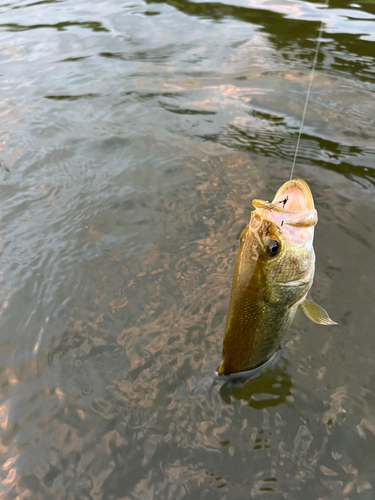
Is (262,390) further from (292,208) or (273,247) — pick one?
(292,208)

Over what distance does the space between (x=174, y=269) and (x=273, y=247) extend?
5.31 feet

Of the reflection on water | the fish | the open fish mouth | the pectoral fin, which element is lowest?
the reflection on water

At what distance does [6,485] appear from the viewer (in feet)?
8.21

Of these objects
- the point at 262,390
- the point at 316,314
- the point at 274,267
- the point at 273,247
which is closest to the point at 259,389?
the point at 262,390

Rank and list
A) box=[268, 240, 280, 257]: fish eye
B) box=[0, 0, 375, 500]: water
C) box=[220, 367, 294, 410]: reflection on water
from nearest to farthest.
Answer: box=[268, 240, 280, 257]: fish eye → box=[0, 0, 375, 500]: water → box=[220, 367, 294, 410]: reflection on water

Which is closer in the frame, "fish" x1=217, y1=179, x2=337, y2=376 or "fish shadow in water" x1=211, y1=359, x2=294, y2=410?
"fish" x1=217, y1=179, x2=337, y2=376

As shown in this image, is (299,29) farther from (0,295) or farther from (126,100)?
(0,295)

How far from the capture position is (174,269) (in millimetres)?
3701

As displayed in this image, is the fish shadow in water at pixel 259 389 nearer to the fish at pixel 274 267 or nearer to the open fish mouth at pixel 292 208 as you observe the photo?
the fish at pixel 274 267

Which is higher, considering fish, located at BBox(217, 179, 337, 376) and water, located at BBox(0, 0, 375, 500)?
fish, located at BBox(217, 179, 337, 376)

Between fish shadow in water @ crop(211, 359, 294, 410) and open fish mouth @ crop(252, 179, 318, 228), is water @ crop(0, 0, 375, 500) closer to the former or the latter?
fish shadow in water @ crop(211, 359, 294, 410)

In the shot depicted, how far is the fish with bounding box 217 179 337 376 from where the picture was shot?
2219 mm

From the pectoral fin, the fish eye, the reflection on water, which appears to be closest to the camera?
the fish eye

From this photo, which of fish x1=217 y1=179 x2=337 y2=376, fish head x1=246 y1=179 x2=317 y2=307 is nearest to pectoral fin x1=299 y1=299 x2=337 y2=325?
fish x1=217 y1=179 x2=337 y2=376
